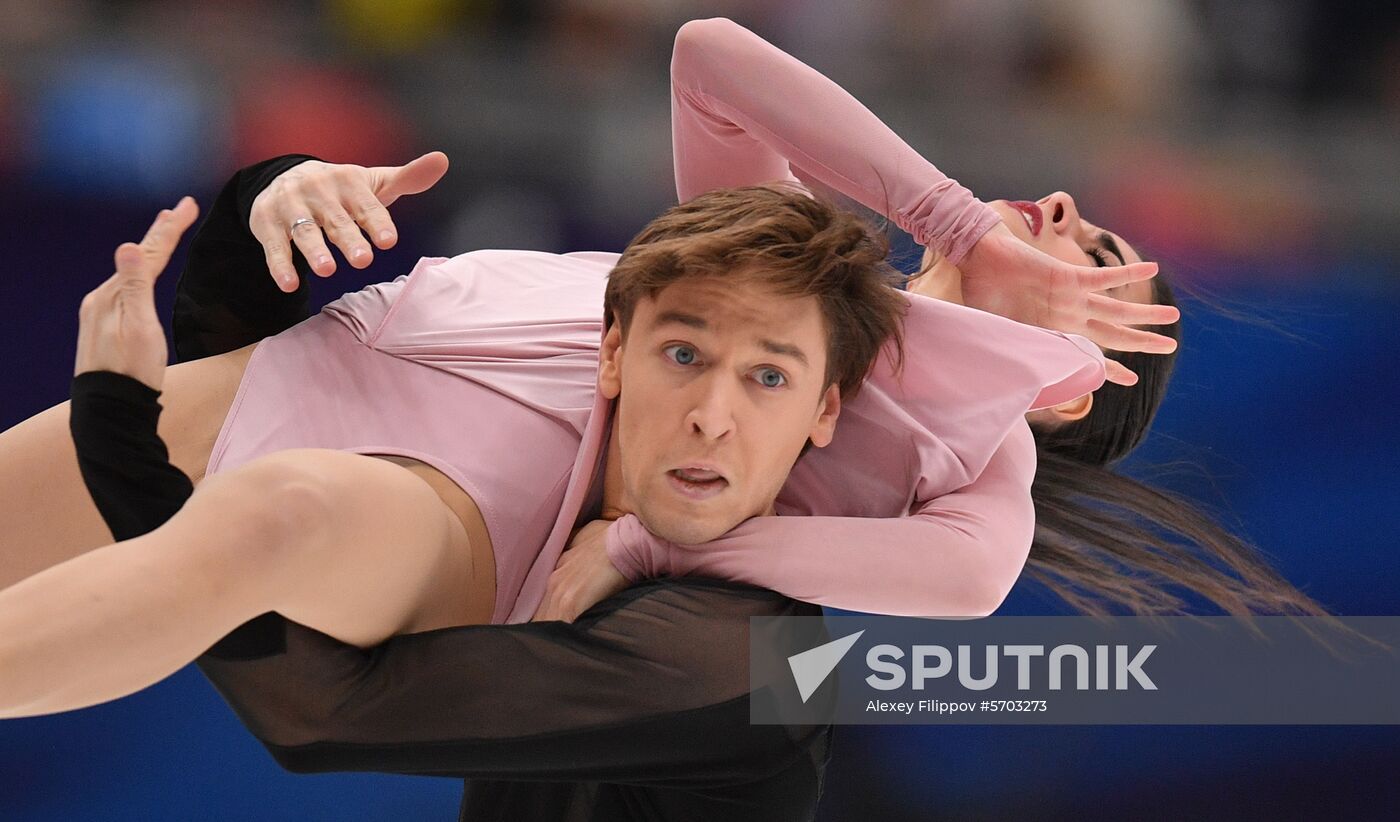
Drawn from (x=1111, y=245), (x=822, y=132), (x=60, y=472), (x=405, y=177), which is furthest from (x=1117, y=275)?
(x=60, y=472)

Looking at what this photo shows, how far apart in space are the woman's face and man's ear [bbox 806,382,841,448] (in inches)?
25.1

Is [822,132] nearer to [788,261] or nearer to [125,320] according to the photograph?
[788,261]

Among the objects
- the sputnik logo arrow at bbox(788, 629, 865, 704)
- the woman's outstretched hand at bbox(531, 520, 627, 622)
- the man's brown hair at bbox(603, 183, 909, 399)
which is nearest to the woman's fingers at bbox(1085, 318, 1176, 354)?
the man's brown hair at bbox(603, 183, 909, 399)

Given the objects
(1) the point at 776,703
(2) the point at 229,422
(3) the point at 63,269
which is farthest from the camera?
(3) the point at 63,269

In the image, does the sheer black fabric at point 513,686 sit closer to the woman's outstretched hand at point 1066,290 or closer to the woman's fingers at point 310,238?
the woman's fingers at point 310,238

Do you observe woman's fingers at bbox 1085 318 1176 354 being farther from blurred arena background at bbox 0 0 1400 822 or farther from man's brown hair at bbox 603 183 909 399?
blurred arena background at bbox 0 0 1400 822

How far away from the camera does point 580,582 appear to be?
1742mm

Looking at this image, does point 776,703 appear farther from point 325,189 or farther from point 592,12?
point 592,12

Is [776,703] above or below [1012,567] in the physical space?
below

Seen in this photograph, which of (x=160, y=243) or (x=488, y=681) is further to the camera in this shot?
(x=488, y=681)

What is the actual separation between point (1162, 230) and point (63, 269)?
7.94ft

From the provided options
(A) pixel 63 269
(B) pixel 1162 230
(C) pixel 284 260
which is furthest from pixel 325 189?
(B) pixel 1162 230

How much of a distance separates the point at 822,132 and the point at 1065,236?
27.2 inches

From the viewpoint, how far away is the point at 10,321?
9.71 ft
